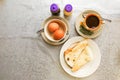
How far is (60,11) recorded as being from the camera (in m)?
0.95

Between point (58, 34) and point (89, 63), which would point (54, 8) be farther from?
point (89, 63)

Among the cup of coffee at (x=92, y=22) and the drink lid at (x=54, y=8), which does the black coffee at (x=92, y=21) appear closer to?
the cup of coffee at (x=92, y=22)

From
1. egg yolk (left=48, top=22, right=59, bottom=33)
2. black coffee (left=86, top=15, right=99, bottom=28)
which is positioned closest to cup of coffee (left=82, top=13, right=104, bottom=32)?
black coffee (left=86, top=15, right=99, bottom=28)

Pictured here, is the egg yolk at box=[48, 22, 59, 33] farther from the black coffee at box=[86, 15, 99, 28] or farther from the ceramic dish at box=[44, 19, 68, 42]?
the black coffee at box=[86, 15, 99, 28]

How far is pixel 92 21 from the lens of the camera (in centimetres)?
89

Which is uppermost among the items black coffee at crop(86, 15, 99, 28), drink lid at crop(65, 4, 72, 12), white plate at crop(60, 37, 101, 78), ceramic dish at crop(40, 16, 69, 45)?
drink lid at crop(65, 4, 72, 12)

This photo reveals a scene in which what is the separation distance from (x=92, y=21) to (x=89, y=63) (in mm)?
160

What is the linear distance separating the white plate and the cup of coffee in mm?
52

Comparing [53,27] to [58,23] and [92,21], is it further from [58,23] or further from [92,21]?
[92,21]

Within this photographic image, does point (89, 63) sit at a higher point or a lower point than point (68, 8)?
lower

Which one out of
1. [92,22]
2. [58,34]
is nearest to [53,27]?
[58,34]

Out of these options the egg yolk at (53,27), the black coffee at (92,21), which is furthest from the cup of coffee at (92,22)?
the egg yolk at (53,27)

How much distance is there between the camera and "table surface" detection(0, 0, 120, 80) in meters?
0.91

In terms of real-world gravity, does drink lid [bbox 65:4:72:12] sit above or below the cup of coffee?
above
